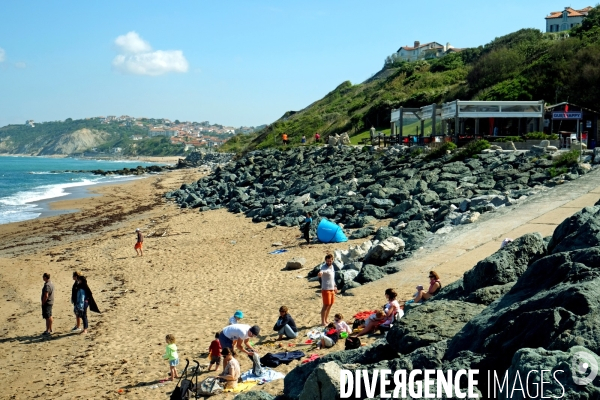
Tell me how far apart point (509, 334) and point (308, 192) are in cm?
2206

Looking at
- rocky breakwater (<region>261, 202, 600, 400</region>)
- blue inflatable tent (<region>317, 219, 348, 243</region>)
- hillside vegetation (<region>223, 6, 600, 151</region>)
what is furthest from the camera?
hillside vegetation (<region>223, 6, 600, 151</region>)

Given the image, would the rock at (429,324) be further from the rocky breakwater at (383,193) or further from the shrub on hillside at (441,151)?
the shrub on hillside at (441,151)

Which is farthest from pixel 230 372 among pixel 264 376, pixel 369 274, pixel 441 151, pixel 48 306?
pixel 441 151

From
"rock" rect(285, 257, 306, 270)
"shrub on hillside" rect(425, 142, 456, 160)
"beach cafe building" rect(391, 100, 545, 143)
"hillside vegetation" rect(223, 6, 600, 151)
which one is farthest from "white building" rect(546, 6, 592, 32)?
"rock" rect(285, 257, 306, 270)

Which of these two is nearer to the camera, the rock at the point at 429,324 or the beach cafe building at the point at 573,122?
the rock at the point at 429,324

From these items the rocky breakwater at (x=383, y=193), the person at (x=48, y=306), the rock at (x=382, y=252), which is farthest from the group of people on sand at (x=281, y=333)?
the person at (x=48, y=306)

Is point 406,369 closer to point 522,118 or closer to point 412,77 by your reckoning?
point 522,118

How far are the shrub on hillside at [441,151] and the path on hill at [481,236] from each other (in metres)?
10.4

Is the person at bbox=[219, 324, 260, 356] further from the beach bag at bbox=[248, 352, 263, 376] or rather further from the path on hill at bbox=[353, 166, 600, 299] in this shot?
the path on hill at bbox=[353, 166, 600, 299]

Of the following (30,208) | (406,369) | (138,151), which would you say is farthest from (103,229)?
(138,151)

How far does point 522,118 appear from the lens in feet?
104

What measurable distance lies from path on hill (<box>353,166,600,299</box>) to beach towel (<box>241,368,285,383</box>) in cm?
345

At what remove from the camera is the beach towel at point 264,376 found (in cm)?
841

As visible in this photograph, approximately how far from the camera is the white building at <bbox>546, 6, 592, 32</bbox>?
77812 mm
